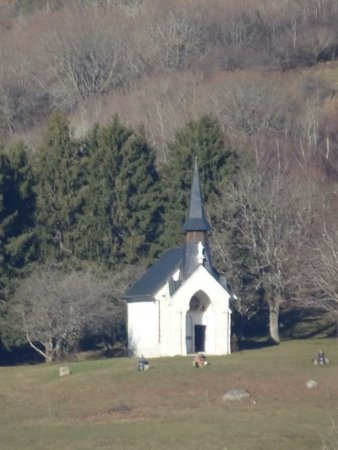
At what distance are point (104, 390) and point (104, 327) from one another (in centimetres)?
1675

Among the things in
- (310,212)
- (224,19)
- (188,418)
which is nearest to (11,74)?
(224,19)

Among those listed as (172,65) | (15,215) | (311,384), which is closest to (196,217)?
(15,215)

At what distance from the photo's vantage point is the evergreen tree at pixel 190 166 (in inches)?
3755

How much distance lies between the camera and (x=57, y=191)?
94250 mm

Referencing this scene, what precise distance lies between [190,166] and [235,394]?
32.0m

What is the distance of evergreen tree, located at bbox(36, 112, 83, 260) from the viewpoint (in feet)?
303

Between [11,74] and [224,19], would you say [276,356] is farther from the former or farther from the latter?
[224,19]

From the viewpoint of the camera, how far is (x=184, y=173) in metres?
97.6

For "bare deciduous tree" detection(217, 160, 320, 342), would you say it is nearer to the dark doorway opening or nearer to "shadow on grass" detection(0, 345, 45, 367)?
the dark doorway opening

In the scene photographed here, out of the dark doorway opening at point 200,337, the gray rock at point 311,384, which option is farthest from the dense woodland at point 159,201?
the gray rock at point 311,384

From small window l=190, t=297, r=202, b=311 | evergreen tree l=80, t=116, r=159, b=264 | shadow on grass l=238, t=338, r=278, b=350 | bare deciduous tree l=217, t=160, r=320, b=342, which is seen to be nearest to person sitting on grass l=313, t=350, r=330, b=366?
small window l=190, t=297, r=202, b=311

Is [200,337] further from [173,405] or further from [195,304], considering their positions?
[173,405]

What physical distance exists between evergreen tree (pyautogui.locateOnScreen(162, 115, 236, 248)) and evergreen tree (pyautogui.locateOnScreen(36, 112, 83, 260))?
15.1ft

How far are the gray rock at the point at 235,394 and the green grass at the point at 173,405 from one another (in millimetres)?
280
